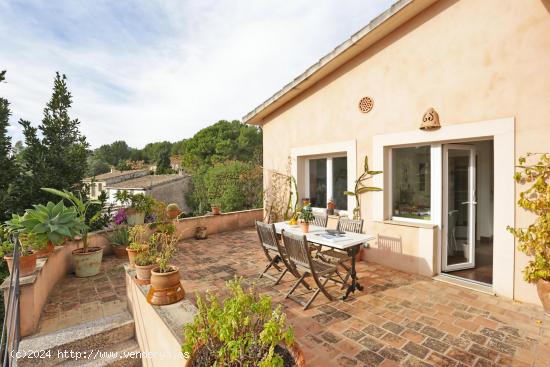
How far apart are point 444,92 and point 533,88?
125cm

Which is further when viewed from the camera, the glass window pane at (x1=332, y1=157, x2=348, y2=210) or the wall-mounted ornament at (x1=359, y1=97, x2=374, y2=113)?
the glass window pane at (x1=332, y1=157, x2=348, y2=210)

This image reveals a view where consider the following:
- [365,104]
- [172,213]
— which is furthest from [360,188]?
[172,213]

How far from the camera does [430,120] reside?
16.7 ft

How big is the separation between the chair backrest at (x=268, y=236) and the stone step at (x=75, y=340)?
252cm

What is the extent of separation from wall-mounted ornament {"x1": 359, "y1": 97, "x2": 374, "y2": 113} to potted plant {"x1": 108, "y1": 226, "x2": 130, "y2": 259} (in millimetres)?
6697

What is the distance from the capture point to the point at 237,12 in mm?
7266

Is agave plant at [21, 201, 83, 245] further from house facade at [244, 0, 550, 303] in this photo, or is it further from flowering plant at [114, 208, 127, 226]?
house facade at [244, 0, 550, 303]

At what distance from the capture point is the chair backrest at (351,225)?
18.1 feet

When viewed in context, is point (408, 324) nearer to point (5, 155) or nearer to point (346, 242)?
point (346, 242)

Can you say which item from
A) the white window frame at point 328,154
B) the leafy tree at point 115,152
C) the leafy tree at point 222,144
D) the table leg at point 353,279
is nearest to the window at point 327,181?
the white window frame at point 328,154

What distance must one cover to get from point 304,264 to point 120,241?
5272 mm

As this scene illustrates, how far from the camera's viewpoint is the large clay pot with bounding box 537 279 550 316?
368 cm

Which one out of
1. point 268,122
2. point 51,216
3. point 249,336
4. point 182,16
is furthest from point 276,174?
point 249,336

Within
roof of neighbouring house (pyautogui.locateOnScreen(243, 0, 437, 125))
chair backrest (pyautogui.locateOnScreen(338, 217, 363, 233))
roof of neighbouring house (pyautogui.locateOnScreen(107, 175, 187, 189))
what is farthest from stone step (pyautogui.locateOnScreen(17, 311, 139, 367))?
roof of neighbouring house (pyautogui.locateOnScreen(107, 175, 187, 189))
